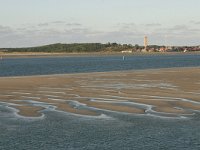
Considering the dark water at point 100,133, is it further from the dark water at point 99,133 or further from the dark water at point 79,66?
the dark water at point 79,66

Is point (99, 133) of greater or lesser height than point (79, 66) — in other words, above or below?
above

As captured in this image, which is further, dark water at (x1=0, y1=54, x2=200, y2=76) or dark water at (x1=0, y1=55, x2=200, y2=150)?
dark water at (x1=0, y1=54, x2=200, y2=76)

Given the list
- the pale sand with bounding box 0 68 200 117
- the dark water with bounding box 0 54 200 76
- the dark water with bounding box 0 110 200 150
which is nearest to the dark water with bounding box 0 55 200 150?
the dark water with bounding box 0 110 200 150

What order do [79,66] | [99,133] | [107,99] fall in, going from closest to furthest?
1. [99,133]
2. [107,99]
3. [79,66]

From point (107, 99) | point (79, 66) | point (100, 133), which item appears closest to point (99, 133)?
point (100, 133)

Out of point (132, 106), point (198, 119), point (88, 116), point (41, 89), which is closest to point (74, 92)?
point (41, 89)

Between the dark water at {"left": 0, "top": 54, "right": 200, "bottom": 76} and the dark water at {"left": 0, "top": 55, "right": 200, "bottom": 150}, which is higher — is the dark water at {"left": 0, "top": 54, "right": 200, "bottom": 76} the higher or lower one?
the lower one

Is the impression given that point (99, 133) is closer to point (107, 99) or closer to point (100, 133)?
point (100, 133)

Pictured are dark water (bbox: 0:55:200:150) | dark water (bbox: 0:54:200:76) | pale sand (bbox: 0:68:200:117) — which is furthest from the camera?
dark water (bbox: 0:54:200:76)

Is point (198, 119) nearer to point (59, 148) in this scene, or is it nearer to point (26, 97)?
point (59, 148)

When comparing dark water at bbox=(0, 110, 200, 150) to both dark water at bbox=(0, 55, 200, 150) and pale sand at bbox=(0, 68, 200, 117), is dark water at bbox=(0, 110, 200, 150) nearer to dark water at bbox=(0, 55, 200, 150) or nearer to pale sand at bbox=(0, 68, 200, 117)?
dark water at bbox=(0, 55, 200, 150)

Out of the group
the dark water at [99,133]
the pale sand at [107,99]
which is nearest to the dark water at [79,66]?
the pale sand at [107,99]

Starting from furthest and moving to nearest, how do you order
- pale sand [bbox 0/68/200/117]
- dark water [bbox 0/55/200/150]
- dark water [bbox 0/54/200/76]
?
dark water [bbox 0/54/200/76] → pale sand [bbox 0/68/200/117] → dark water [bbox 0/55/200/150]
